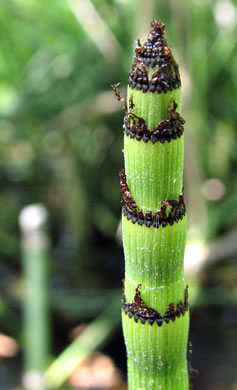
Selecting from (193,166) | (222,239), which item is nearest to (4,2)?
(193,166)

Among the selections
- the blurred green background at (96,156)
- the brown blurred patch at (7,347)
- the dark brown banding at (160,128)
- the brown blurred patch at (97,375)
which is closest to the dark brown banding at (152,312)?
the dark brown banding at (160,128)

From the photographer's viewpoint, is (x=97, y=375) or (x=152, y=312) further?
(x=97, y=375)

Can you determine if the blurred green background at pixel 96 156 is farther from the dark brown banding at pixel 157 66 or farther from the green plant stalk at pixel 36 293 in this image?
the dark brown banding at pixel 157 66

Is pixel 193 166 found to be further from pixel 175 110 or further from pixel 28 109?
pixel 175 110

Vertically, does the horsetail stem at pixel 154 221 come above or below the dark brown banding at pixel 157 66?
below

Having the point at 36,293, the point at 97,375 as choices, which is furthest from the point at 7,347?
the point at 36,293

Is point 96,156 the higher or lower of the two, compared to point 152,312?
higher

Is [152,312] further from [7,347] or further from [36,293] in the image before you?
[7,347]

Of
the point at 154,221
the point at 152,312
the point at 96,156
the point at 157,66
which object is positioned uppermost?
the point at 96,156
